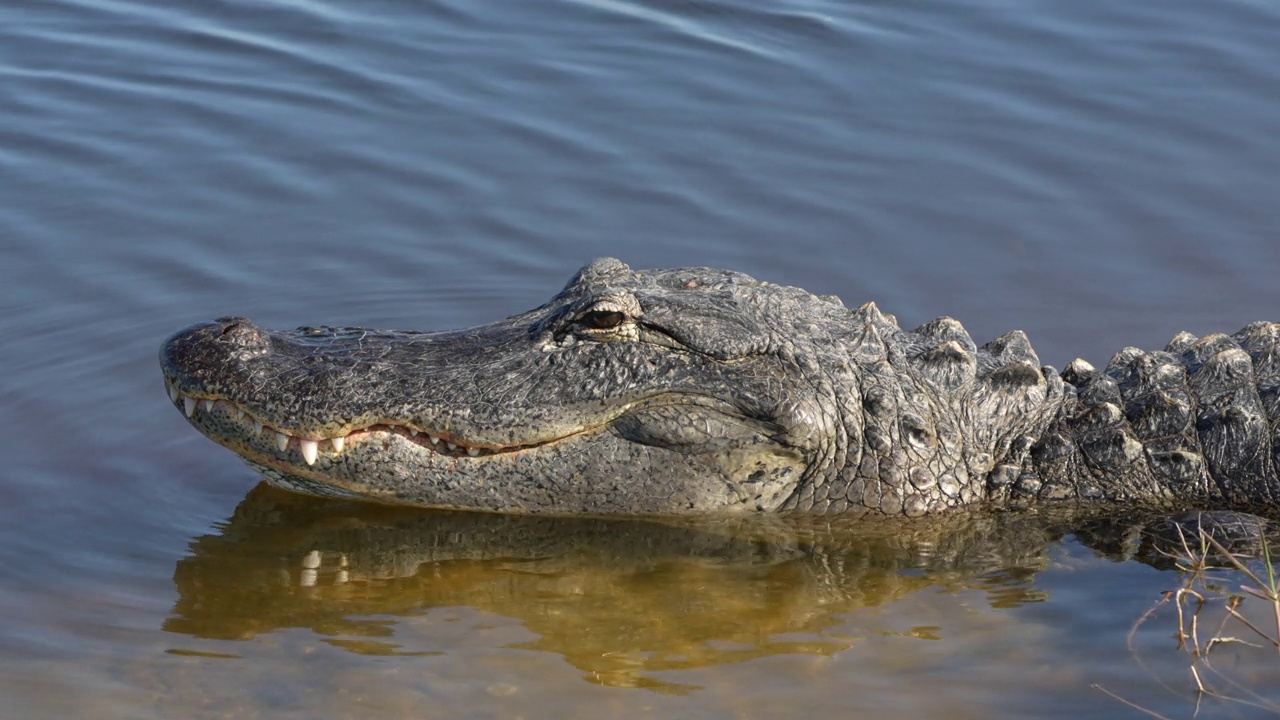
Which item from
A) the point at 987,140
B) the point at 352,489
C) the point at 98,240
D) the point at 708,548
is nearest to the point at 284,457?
the point at 352,489

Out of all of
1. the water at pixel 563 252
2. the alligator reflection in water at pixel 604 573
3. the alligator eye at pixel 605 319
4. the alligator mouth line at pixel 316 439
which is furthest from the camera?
the alligator eye at pixel 605 319

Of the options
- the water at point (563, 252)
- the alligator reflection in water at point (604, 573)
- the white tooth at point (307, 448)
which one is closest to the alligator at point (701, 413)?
the white tooth at point (307, 448)

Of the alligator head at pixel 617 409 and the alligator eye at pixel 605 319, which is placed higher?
the alligator eye at pixel 605 319

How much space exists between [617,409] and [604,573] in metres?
0.62

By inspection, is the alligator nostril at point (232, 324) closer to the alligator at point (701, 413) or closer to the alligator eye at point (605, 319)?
the alligator at point (701, 413)

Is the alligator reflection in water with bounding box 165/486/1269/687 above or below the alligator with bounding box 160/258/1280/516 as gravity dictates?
below

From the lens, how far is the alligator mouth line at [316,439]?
5.36m

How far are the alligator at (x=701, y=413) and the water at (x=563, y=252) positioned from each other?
247 mm

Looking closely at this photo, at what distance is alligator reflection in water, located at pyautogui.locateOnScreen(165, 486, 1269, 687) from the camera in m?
4.82

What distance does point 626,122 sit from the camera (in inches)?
378

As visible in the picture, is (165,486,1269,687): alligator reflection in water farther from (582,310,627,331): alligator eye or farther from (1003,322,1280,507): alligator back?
(582,310,627,331): alligator eye

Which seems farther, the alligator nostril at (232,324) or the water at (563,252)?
the alligator nostril at (232,324)

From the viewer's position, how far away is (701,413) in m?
5.50

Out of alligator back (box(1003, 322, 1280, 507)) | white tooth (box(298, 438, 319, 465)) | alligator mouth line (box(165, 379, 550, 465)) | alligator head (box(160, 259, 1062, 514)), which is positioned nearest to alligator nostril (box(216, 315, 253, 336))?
alligator head (box(160, 259, 1062, 514))
